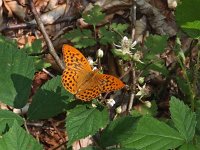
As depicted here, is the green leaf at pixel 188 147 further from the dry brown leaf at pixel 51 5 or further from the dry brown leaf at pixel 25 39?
the dry brown leaf at pixel 51 5

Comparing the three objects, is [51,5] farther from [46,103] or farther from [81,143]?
[46,103]

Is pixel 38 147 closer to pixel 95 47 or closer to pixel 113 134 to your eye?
pixel 113 134

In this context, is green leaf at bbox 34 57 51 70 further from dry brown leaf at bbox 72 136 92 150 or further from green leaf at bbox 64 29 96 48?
dry brown leaf at bbox 72 136 92 150

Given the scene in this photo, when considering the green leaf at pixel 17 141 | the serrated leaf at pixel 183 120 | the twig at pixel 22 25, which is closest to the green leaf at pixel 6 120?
the green leaf at pixel 17 141

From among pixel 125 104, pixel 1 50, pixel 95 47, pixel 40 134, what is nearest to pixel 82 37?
pixel 95 47

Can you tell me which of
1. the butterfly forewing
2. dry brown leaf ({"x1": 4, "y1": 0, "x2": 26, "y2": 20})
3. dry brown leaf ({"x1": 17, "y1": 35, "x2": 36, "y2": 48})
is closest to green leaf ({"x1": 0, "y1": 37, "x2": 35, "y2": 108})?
the butterfly forewing
